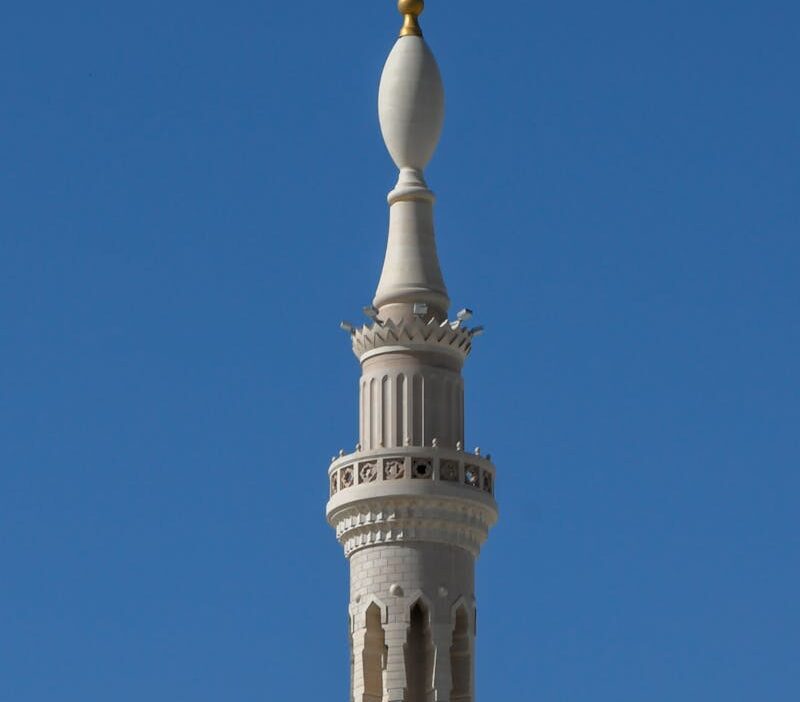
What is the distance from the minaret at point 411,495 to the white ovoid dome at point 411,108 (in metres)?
1.01

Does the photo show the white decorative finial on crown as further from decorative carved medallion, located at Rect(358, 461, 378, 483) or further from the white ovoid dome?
decorative carved medallion, located at Rect(358, 461, 378, 483)

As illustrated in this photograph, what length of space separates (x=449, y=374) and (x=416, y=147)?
547 centimetres

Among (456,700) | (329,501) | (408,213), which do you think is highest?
(408,213)

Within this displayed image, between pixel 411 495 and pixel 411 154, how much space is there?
8.42m

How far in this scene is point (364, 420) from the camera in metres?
71.8

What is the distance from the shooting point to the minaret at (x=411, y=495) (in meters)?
69.9

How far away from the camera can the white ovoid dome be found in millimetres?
73562

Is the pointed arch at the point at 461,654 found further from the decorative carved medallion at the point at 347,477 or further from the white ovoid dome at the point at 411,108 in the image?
the white ovoid dome at the point at 411,108

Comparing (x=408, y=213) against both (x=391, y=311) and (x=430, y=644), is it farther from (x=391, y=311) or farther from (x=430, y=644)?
(x=430, y=644)

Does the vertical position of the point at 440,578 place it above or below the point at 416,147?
below

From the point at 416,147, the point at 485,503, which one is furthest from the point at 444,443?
the point at 416,147

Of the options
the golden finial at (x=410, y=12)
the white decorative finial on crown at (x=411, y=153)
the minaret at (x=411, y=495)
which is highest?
the golden finial at (x=410, y=12)

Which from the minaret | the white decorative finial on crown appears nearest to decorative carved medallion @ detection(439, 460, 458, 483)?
the minaret

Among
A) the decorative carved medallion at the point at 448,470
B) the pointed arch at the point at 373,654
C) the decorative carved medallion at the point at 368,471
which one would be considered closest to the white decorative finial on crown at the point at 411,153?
the decorative carved medallion at the point at 448,470
